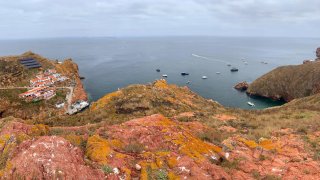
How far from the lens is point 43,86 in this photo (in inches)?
3868

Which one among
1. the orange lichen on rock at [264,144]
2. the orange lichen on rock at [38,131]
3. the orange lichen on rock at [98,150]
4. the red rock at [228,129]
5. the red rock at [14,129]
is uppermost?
the red rock at [14,129]

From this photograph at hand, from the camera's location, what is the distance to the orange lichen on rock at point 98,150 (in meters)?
10.8

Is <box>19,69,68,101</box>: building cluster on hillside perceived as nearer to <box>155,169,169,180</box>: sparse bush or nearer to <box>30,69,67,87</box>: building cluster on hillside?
<box>30,69,67,87</box>: building cluster on hillside

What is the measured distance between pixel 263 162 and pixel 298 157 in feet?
8.62

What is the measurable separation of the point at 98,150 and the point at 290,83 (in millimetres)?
111053

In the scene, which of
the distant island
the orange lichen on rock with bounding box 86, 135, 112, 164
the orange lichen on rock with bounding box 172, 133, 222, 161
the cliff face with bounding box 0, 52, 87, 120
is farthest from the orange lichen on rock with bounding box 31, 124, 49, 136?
the cliff face with bounding box 0, 52, 87, 120

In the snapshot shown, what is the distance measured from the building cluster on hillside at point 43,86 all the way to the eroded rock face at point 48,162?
87.0m

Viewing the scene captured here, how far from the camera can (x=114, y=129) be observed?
15484 mm

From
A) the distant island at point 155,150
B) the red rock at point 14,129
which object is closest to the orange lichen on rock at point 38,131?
the distant island at point 155,150

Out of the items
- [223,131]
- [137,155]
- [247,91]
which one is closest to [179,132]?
[137,155]

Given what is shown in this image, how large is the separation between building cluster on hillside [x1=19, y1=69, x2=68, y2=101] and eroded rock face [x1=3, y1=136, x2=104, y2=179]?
87025 mm

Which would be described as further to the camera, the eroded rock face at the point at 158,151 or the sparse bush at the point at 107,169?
the eroded rock face at the point at 158,151

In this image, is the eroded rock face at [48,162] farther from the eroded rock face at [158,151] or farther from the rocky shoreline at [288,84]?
the rocky shoreline at [288,84]

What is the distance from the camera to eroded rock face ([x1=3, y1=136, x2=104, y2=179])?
8.80 metres
